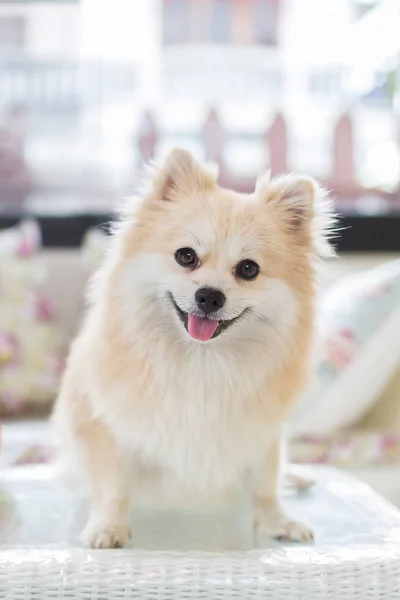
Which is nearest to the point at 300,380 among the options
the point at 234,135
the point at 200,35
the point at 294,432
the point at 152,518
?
the point at 152,518

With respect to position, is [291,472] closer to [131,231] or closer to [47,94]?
[131,231]

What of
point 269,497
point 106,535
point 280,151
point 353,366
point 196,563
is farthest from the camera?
point 280,151

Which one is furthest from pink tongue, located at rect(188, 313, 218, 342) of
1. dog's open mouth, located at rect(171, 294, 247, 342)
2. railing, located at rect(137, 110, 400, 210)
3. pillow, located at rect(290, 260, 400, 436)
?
railing, located at rect(137, 110, 400, 210)

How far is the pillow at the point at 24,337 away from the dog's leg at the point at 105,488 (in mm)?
1086

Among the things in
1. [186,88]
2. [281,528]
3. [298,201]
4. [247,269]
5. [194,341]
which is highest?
[186,88]

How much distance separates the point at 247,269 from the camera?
44.4 inches

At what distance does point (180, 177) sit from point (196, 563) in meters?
0.56

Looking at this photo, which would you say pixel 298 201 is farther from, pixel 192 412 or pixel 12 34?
pixel 12 34

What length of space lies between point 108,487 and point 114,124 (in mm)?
2071

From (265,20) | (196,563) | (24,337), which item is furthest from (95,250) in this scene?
(196,563)

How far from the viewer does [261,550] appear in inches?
43.2

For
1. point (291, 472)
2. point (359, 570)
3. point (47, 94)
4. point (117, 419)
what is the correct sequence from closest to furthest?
1. point (359, 570)
2. point (117, 419)
3. point (291, 472)
4. point (47, 94)

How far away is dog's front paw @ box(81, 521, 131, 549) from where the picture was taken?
43.9 inches

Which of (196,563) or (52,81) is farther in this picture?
(52,81)
